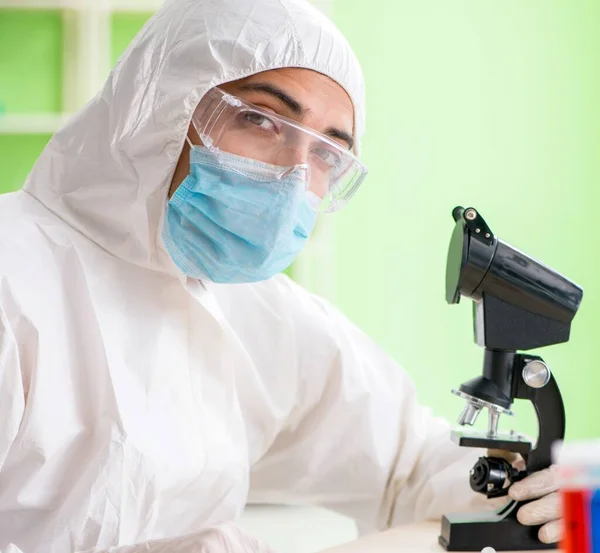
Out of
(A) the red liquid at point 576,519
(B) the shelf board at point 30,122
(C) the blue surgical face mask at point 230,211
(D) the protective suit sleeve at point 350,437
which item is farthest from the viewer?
(B) the shelf board at point 30,122

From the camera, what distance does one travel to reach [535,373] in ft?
4.40

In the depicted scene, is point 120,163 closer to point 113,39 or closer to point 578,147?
point 113,39

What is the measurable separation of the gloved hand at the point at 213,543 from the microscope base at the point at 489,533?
35 cm

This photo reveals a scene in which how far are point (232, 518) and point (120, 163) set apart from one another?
0.70 meters

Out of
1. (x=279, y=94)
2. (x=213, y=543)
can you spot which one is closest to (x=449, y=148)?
(x=279, y=94)

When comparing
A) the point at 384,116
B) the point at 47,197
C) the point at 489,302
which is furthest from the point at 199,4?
the point at 384,116

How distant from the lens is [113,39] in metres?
2.74

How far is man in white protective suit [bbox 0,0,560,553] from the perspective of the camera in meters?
1.31

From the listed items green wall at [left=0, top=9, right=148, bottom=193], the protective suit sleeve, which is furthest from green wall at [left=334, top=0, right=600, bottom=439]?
the protective suit sleeve

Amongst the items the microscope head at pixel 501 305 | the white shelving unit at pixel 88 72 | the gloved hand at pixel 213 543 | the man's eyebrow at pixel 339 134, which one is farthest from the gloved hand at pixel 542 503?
the white shelving unit at pixel 88 72

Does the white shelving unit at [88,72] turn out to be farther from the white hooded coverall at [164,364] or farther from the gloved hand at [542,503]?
the gloved hand at [542,503]

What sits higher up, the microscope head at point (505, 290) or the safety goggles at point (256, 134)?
the safety goggles at point (256, 134)

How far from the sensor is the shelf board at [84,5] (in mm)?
2633

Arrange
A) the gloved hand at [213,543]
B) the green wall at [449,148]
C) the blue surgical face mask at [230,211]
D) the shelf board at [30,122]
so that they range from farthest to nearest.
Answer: the green wall at [449,148], the shelf board at [30,122], the blue surgical face mask at [230,211], the gloved hand at [213,543]
